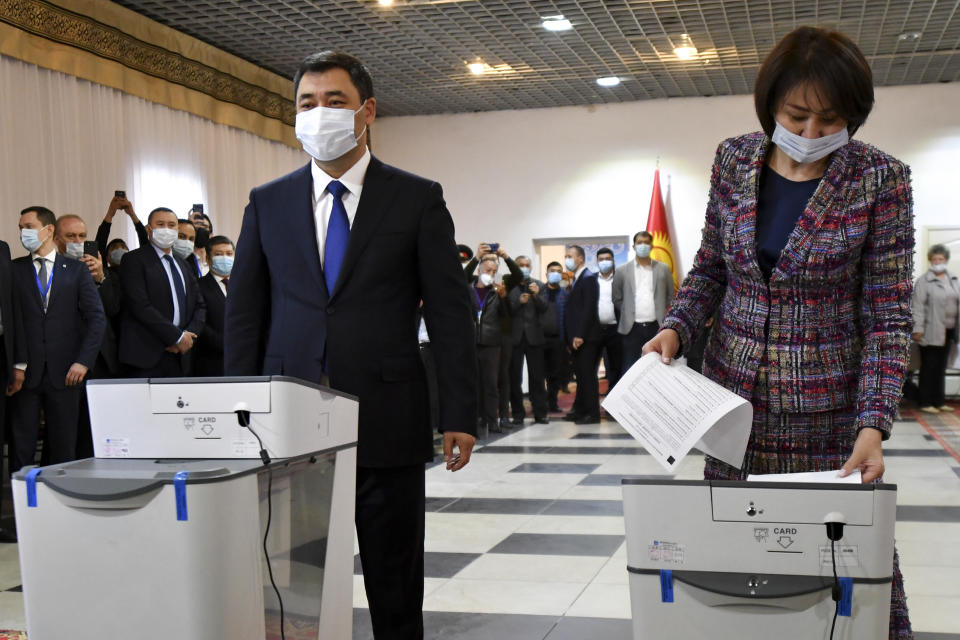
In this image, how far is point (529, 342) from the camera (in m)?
9.23

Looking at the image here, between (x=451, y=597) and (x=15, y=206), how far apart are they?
5.46 meters

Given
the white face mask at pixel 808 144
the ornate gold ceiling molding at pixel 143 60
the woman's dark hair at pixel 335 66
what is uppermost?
the ornate gold ceiling molding at pixel 143 60

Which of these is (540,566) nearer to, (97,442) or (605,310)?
(97,442)

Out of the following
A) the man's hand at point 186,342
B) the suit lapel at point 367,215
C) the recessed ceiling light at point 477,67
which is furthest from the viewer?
the recessed ceiling light at point 477,67

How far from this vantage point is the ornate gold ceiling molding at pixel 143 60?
7.83 metres

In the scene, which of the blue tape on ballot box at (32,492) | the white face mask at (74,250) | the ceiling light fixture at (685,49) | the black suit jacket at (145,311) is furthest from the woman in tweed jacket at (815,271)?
the ceiling light fixture at (685,49)

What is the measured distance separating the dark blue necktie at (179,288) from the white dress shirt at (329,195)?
3.97 metres

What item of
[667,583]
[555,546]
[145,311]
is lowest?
[555,546]

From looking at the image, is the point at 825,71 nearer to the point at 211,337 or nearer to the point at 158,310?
the point at 158,310

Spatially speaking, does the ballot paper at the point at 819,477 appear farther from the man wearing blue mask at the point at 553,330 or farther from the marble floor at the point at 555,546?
the man wearing blue mask at the point at 553,330

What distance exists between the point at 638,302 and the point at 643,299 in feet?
0.16

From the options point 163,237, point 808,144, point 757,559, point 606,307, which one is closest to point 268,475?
point 757,559

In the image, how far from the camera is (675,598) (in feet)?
4.90

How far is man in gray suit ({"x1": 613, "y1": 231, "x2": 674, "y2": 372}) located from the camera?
29.4 feet
